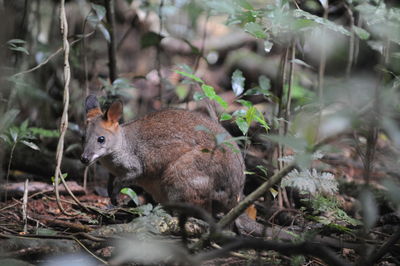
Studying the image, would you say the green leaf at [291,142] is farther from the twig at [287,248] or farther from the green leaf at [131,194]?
the green leaf at [131,194]

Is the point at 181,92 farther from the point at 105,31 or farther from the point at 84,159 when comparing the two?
the point at 84,159

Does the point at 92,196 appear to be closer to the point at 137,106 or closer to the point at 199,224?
the point at 199,224

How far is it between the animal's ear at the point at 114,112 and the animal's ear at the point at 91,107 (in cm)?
25

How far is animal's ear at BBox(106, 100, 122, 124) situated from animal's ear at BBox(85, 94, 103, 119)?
0.25 meters

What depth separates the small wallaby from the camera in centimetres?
480

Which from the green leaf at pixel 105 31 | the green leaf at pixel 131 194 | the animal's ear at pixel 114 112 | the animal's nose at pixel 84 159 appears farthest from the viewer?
the green leaf at pixel 105 31

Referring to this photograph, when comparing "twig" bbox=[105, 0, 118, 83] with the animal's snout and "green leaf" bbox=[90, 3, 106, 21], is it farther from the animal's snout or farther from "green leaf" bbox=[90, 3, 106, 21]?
the animal's snout

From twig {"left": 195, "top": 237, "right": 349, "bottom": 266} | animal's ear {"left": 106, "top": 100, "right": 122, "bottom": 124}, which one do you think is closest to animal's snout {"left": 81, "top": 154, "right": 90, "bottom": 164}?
animal's ear {"left": 106, "top": 100, "right": 122, "bottom": 124}

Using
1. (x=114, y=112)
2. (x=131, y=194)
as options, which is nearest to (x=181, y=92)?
(x=114, y=112)

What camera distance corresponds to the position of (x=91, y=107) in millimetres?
5617

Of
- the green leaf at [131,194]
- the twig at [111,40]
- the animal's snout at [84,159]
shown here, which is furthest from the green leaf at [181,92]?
the green leaf at [131,194]

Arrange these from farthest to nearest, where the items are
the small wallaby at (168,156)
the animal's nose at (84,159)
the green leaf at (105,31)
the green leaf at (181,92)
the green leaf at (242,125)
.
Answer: the green leaf at (181,92) < the green leaf at (105,31) < the animal's nose at (84,159) < the small wallaby at (168,156) < the green leaf at (242,125)

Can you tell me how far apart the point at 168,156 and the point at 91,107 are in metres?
1.19

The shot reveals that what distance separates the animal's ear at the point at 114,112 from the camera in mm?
5277
